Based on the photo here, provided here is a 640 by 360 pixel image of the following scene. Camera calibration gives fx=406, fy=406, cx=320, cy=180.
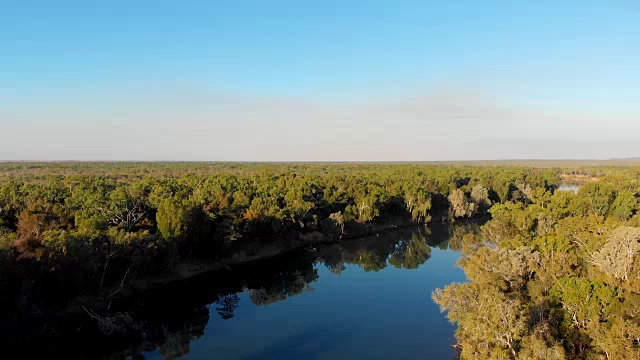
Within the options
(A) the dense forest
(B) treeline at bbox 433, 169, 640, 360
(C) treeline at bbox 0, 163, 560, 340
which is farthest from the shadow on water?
(B) treeline at bbox 433, 169, 640, 360

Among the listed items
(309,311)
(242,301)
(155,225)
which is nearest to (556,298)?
(309,311)

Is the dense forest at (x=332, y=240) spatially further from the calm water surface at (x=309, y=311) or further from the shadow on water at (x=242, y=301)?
the calm water surface at (x=309, y=311)

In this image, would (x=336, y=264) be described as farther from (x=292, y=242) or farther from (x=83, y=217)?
(x=83, y=217)

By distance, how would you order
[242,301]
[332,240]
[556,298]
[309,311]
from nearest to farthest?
1. [556,298]
2. [309,311]
3. [242,301]
4. [332,240]

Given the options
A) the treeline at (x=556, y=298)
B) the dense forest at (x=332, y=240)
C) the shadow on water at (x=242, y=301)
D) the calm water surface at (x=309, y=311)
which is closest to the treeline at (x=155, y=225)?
the dense forest at (x=332, y=240)

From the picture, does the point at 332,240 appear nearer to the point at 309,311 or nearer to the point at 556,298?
the point at 309,311

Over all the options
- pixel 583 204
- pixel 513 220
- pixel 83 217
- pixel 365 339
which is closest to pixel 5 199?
pixel 83 217

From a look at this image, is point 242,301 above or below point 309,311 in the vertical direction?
below
